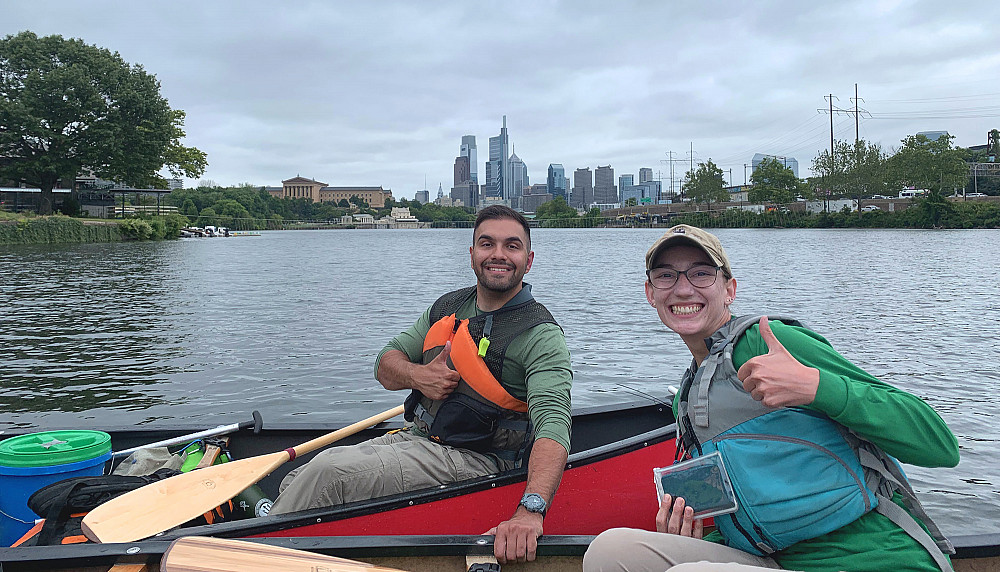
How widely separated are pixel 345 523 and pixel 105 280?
21.7m

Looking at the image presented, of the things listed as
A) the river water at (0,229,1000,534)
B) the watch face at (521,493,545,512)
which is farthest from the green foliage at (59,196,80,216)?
the watch face at (521,493,545,512)

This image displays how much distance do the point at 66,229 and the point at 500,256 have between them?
147 ft

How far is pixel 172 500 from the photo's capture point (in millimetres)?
3449

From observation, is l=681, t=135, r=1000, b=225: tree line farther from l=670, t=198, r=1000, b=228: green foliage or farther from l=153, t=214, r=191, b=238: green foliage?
l=153, t=214, r=191, b=238: green foliage

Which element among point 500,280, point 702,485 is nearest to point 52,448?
point 500,280

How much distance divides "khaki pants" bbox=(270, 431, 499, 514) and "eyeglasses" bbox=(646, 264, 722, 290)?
1.54 m

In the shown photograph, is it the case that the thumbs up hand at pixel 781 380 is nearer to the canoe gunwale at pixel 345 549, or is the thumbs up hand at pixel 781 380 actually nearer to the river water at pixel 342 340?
the canoe gunwale at pixel 345 549

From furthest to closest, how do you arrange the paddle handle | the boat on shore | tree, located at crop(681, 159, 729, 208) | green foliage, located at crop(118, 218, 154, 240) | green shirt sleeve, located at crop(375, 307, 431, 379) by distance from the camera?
tree, located at crop(681, 159, 729, 208), the boat on shore, green foliage, located at crop(118, 218, 154, 240), the paddle handle, green shirt sleeve, located at crop(375, 307, 431, 379)

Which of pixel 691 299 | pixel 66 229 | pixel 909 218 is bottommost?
pixel 691 299

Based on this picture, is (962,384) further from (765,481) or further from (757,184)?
(757,184)

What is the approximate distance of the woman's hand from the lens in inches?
84.0

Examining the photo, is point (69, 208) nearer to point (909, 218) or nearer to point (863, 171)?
point (909, 218)

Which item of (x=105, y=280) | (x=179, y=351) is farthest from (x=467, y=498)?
(x=105, y=280)

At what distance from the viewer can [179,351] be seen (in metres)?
11.5
